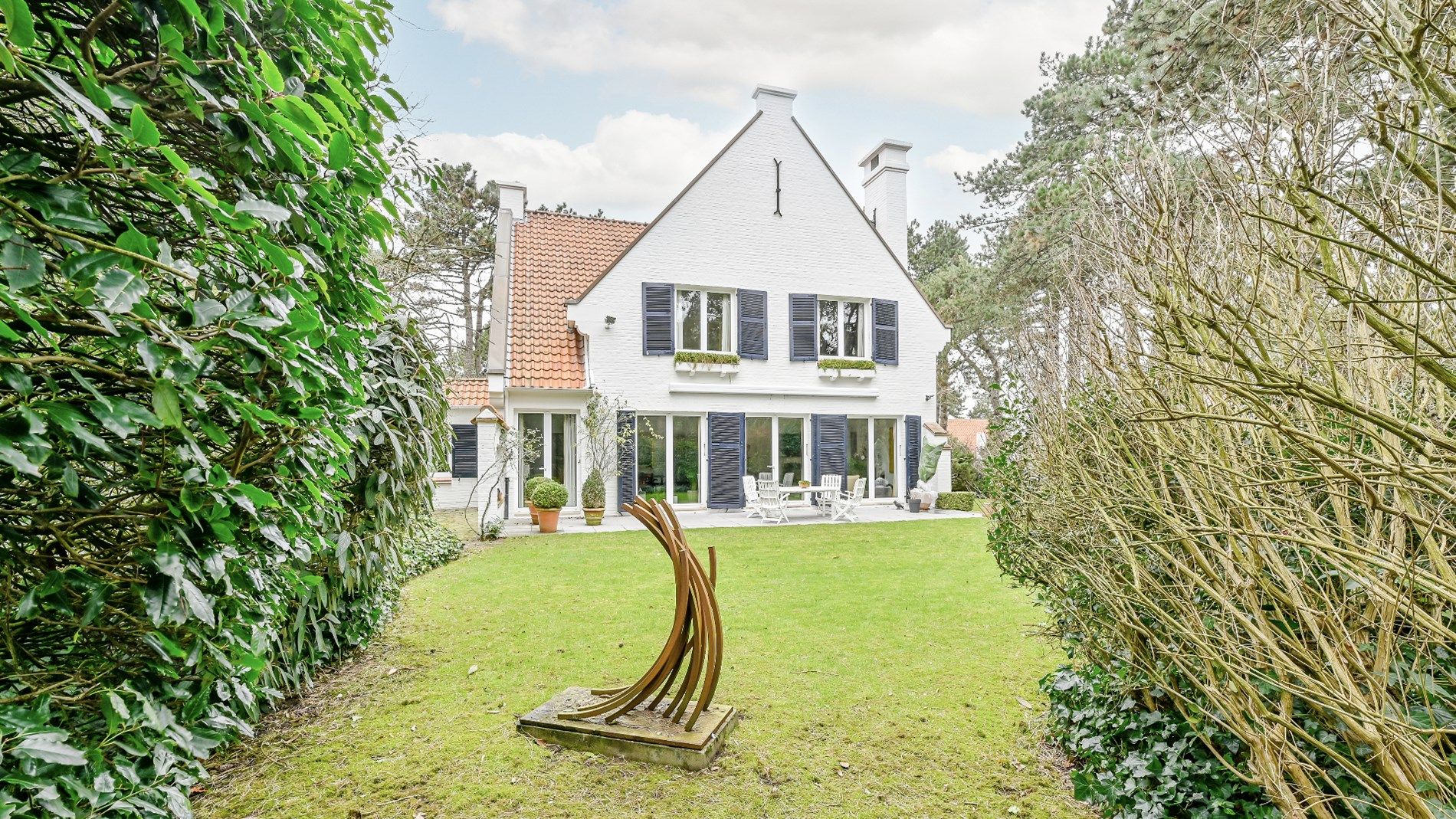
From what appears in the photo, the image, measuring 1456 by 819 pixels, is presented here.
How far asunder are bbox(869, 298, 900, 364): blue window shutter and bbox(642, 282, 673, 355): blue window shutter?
5.08m

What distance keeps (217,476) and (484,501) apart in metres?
12.3

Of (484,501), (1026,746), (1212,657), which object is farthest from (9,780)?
(484,501)

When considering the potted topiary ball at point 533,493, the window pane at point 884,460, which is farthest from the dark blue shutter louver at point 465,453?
the window pane at point 884,460

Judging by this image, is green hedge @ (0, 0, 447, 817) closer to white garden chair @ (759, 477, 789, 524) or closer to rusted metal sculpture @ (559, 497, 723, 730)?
rusted metal sculpture @ (559, 497, 723, 730)

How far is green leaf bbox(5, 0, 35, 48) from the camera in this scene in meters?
1.02

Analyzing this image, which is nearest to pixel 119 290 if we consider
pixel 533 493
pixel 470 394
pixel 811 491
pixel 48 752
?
pixel 48 752

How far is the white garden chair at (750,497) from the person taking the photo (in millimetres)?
13699

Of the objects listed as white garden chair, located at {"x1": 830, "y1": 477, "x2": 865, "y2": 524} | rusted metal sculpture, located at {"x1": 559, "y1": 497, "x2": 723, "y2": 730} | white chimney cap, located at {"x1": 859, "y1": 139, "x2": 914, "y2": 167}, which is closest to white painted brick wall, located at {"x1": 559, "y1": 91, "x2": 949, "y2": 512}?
white garden chair, located at {"x1": 830, "y1": 477, "x2": 865, "y2": 524}

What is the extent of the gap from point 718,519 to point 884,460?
16.5 feet

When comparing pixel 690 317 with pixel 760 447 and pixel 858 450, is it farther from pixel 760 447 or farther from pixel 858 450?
pixel 858 450

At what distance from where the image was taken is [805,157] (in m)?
15.6

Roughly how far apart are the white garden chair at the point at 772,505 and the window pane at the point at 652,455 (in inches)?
86.3

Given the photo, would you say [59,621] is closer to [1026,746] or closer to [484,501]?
[1026,746]

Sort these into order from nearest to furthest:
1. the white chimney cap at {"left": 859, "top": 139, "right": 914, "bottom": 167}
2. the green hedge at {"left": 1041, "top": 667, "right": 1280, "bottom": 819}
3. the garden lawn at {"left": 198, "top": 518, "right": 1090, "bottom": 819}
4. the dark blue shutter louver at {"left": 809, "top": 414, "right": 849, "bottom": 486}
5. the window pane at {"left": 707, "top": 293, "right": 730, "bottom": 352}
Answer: the green hedge at {"left": 1041, "top": 667, "right": 1280, "bottom": 819}
the garden lawn at {"left": 198, "top": 518, "right": 1090, "bottom": 819}
the window pane at {"left": 707, "top": 293, "right": 730, "bottom": 352}
the dark blue shutter louver at {"left": 809, "top": 414, "right": 849, "bottom": 486}
the white chimney cap at {"left": 859, "top": 139, "right": 914, "bottom": 167}
